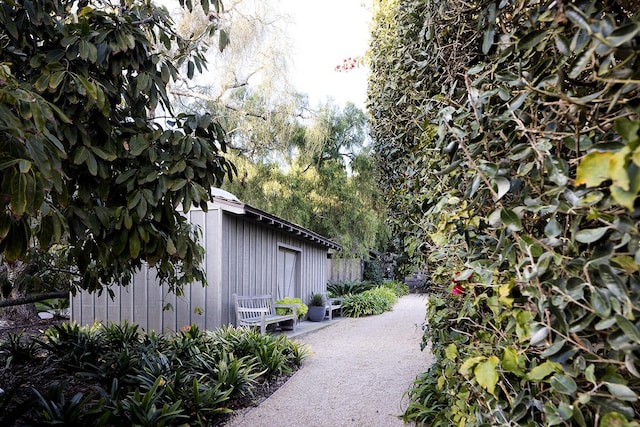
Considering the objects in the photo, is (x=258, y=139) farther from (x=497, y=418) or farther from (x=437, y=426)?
(x=497, y=418)

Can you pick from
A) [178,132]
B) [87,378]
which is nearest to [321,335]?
[87,378]

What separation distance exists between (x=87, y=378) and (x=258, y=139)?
Result: 8.35 meters

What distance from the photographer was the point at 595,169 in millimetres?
753

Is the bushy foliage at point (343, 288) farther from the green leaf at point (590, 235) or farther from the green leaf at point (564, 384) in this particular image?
the green leaf at point (590, 235)

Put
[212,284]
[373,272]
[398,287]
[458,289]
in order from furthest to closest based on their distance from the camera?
[373,272]
[398,287]
[212,284]
[458,289]

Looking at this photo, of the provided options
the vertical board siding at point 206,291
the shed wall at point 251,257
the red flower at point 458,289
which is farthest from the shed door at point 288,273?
the red flower at point 458,289

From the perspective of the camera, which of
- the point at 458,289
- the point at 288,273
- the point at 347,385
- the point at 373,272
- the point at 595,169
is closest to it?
the point at 595,169

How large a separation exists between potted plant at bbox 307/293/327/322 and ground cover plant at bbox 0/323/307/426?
481 cm

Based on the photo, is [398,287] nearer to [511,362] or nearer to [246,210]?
[246,210]

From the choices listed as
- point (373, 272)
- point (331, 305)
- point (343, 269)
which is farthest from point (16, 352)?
point (373, 272)

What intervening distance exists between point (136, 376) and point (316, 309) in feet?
24.2

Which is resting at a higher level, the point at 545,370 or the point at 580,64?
the point at 580,64

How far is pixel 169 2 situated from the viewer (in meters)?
9.09

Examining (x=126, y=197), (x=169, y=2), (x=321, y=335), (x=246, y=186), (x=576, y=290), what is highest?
(x=169, y=2)
